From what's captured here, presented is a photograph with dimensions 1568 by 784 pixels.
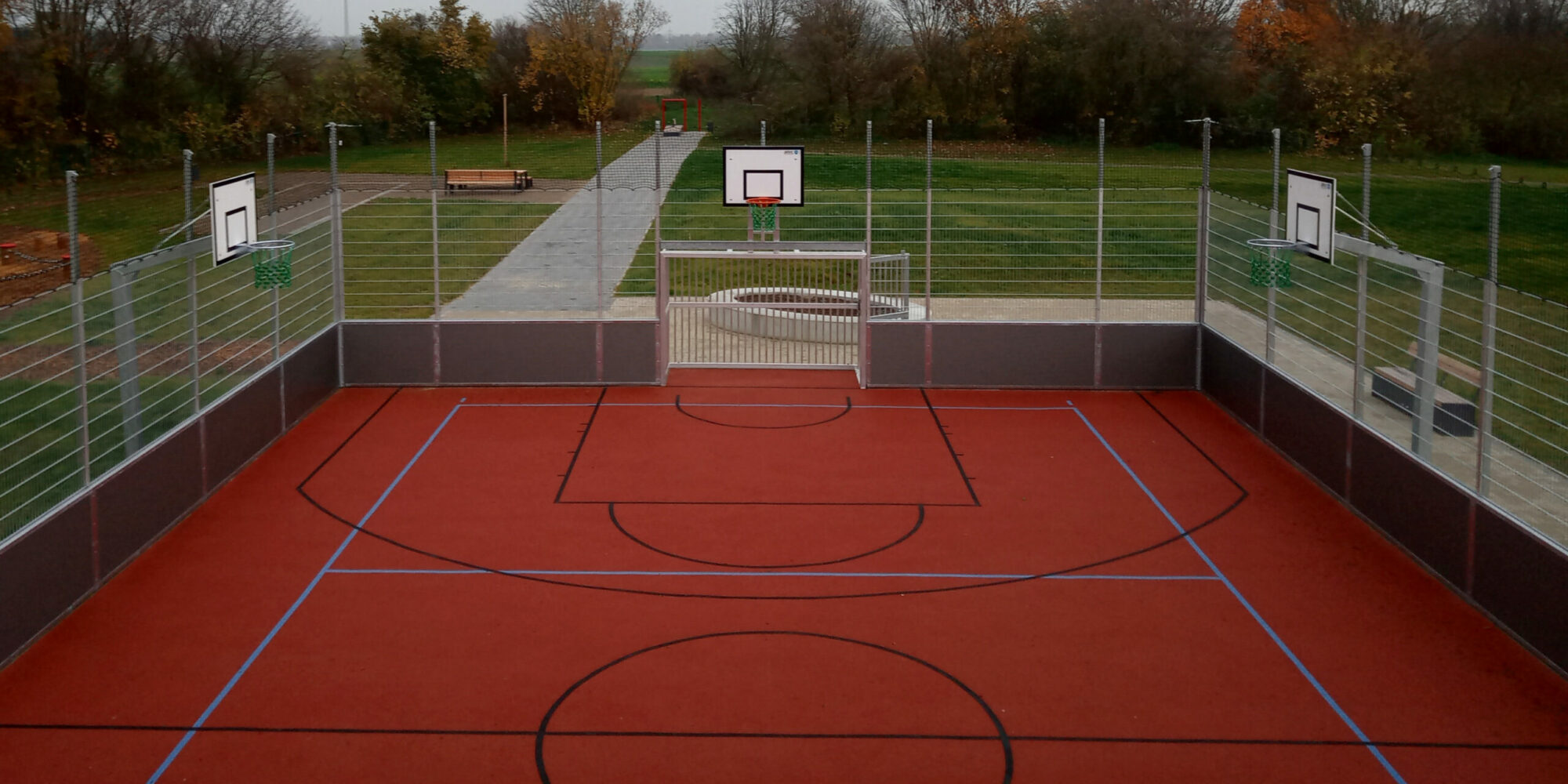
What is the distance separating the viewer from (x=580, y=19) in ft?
146

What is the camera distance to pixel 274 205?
13.9 m

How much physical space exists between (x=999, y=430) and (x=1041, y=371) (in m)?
1.99

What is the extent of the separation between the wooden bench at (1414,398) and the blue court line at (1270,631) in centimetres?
185

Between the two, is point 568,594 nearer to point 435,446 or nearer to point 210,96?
point 435,446

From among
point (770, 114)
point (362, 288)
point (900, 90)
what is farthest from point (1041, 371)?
point (900, 90)

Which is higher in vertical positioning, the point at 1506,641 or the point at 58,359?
the point at 58,359

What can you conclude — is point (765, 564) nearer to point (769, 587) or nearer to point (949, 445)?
point (769, 587)

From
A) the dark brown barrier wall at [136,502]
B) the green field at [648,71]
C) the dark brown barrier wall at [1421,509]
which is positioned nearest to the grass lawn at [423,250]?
the dark brown barrier wall at [136,502]

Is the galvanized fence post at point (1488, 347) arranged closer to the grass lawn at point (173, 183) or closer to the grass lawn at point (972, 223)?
the grass lawn at point (173, 183)

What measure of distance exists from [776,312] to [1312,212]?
7.33 m

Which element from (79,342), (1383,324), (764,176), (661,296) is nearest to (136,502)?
(79,342)

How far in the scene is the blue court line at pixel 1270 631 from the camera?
25.0 feet

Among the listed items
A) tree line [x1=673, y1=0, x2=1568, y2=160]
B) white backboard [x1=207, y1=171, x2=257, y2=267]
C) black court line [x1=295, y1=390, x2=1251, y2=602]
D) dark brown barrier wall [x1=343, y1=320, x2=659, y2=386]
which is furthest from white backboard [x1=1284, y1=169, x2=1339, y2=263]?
tree line [x1=673, y1=0, x2=1568, y2=160]

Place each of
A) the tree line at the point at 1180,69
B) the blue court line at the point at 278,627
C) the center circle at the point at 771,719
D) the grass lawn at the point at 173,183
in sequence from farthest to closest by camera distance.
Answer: the tree line at the point at 1180,69 < the grass lawn at the point at 173,183 < the blue court line at the point at 278,627 < the center circle at the point at 771,719
